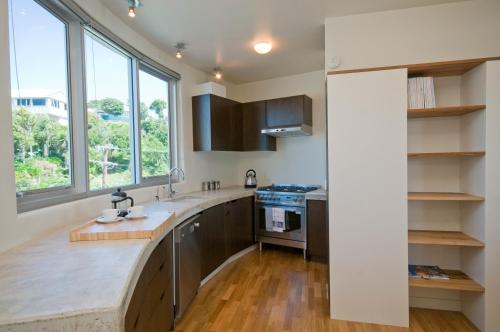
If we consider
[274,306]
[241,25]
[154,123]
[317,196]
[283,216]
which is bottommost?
[274,306]

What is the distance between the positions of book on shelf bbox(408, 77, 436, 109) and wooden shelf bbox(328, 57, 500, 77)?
78 mm

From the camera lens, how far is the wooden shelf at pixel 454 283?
6.73ft

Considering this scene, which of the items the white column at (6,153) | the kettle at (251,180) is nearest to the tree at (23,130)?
the white column at (6,153)

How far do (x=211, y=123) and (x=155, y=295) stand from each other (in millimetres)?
2464

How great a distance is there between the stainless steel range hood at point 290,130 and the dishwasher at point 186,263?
1.83 metres

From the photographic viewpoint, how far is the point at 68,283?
3.10 feet

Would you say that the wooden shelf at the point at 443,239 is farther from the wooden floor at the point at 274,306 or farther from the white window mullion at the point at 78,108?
the white window mullion at the point at 78,108

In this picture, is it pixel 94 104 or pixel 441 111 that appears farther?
pixel 94 104

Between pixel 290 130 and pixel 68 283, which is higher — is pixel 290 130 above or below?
above

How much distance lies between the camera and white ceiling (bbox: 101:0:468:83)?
226 centimetres

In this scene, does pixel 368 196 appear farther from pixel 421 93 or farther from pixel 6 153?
pixel 6 153

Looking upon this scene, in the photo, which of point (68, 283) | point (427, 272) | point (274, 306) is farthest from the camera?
point (274, 306)

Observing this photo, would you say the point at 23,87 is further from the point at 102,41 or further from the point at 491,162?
the point at 491,162

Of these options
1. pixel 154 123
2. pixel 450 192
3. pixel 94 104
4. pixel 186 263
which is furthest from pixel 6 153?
pixel 450 192
